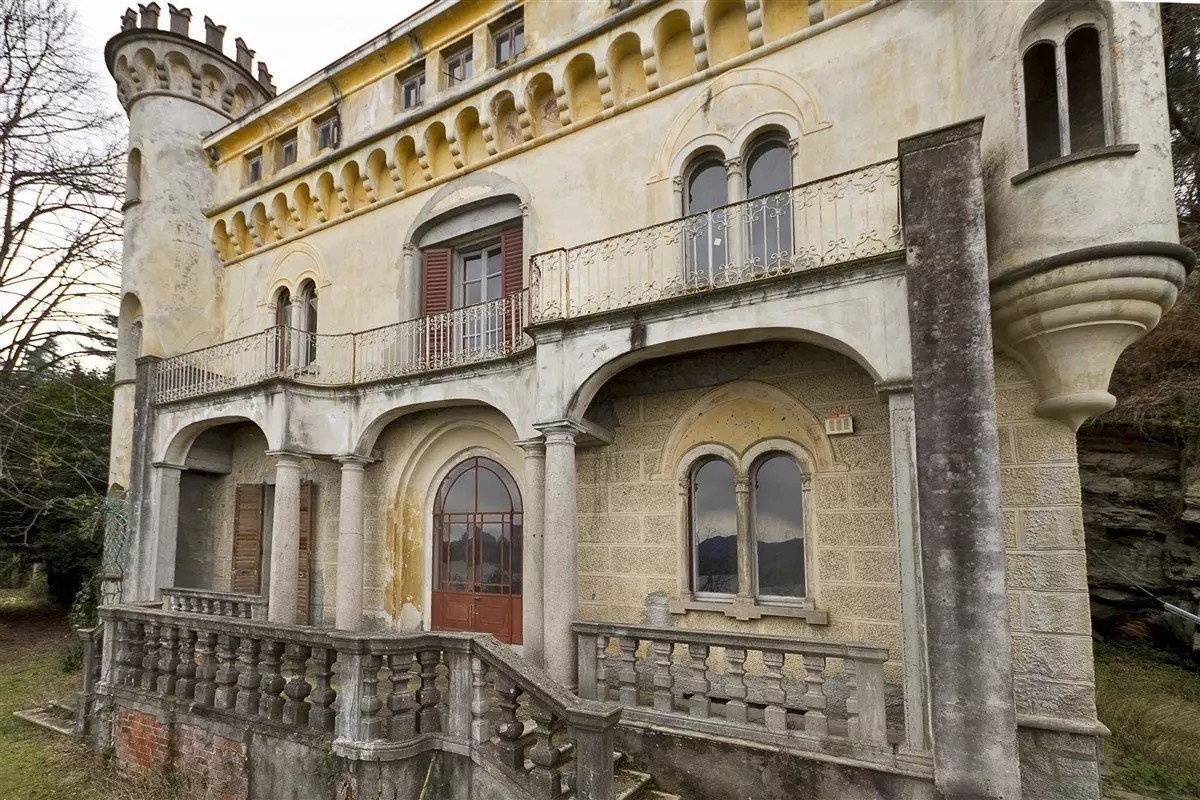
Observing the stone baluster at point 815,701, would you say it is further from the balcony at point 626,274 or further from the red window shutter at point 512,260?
the red window shutter at point 512,260

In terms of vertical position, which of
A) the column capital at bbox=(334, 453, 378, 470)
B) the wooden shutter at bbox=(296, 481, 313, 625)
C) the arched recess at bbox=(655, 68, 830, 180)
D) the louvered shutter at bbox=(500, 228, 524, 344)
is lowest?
the wooden shutter at bbox=(296, 481, 313, 625)

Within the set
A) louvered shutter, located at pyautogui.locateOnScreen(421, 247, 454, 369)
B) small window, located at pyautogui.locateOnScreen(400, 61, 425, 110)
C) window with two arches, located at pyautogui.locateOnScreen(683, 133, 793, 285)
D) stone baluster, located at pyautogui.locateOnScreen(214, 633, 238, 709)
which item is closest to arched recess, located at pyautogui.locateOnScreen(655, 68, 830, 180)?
window with two arches, located at pyautogui.locateOnScreen(683, 133, 793, 285)

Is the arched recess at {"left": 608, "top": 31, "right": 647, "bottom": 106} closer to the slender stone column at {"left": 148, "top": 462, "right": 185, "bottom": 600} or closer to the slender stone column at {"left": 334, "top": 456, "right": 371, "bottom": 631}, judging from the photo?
the slender stone column at {"left": 334, "top": 456, "right": 371, "bottom": 631}

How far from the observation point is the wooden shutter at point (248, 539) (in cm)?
1212

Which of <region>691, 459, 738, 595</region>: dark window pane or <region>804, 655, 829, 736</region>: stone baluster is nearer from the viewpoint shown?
<region>804, 655, 829, 736</region>: stone baluster

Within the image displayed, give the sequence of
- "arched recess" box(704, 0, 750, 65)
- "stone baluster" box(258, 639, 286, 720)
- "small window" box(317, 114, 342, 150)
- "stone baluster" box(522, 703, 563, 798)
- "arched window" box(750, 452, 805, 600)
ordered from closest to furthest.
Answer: "stone baluster" box(522, 703, 563, 798)
"stone baluster" box(258, 639, 286, 720)
"arched window" box(750, 452, 805, 600)
"arched recess" box(704, 0, 750, 65)
"small window" box(317, 114, 342, 150)

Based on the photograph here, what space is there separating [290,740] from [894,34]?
9.49m

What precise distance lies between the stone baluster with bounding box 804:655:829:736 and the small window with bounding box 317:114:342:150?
39.7ft

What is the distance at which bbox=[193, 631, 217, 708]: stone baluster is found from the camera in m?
6.62

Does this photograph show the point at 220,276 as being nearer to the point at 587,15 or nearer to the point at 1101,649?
the point at 587,15

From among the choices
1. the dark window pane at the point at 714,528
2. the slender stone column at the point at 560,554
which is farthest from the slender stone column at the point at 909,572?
the slender stone column at the point at 560,554

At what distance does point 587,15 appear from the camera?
948 centimetres

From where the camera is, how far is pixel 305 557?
11359 millimetres

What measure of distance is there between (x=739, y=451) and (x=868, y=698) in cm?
320
